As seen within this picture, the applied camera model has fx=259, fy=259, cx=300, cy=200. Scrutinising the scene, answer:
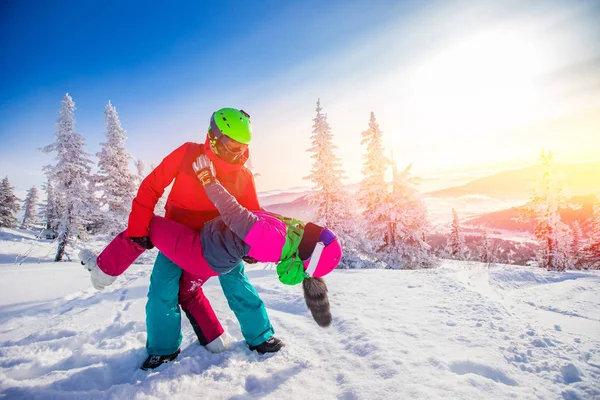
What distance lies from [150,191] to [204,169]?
2.30 feet

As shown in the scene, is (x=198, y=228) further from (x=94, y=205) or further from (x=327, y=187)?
Answer: (x=94, y=205)

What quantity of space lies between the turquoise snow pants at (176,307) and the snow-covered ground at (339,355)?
205mm

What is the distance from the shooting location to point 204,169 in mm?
2664

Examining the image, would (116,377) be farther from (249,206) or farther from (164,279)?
(249,206)

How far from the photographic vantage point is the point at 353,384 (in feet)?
7.04

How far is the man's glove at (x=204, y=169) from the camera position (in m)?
2.58

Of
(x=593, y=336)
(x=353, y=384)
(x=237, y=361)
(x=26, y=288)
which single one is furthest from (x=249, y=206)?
(x=26, y=288)

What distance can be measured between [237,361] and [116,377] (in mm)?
1054

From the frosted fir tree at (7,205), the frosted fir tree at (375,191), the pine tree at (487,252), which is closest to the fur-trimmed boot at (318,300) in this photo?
the pine tree at (487,252)

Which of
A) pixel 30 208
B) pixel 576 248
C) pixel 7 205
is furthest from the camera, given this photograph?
pixel 30 208

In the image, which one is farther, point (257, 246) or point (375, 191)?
point (375, 191)

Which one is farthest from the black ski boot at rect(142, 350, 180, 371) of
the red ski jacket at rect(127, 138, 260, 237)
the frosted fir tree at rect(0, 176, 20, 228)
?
the frosted fir tree at rect(0, 176, 20, 228)

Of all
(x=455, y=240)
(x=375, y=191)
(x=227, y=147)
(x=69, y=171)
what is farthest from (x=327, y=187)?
(x=455, y=240)

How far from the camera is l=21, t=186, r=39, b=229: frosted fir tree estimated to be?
43.9 meters
